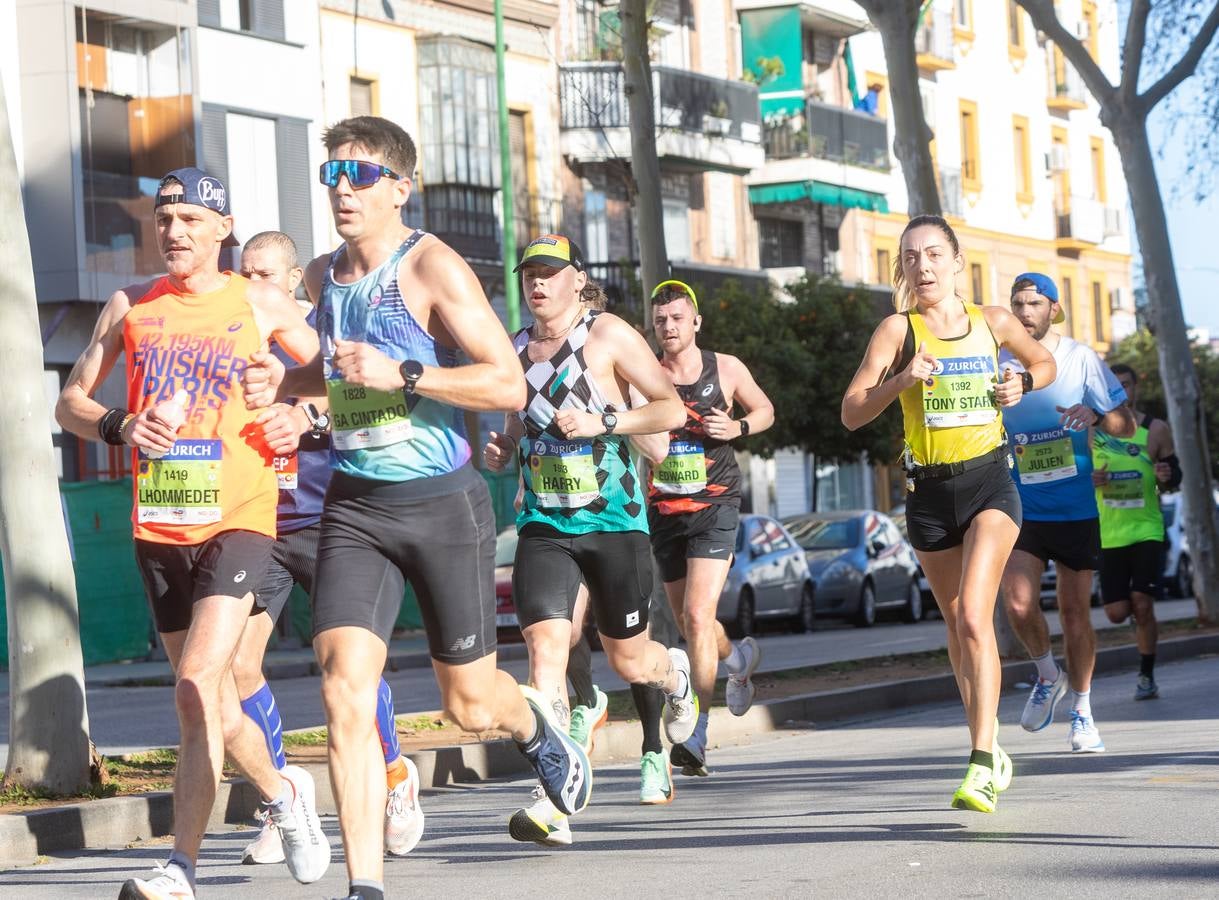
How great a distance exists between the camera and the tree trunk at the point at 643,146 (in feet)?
50.7

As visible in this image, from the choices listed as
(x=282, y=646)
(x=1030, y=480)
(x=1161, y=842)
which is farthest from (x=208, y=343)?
(x=282, y=646)

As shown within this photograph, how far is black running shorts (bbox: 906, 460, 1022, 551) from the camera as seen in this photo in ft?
27.8

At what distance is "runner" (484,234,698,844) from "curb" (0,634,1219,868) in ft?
5.20

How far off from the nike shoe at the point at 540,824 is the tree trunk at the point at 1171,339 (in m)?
17.0

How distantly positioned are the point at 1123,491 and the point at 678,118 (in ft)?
100

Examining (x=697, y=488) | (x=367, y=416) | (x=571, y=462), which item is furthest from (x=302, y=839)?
(x=697, y=488)

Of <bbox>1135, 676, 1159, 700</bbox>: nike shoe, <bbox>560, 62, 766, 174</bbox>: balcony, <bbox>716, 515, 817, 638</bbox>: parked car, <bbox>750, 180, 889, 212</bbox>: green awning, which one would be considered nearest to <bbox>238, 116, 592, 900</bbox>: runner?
<bbox>1135, 676, 1159, 700</bbox>: nike shoe

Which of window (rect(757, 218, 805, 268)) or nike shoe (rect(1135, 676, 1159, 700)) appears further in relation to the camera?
window (rect(757, 218, 805, 268))

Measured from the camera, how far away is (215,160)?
33094 millimetres

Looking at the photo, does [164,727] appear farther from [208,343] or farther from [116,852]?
[208,343]

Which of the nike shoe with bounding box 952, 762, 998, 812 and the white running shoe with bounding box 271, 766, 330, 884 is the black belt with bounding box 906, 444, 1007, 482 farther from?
the white running shoe with bounding box 271, 766, 330, 884

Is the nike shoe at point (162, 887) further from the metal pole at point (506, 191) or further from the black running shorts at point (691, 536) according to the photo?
the metal pole at point (506, 191)

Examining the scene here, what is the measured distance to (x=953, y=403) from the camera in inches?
337

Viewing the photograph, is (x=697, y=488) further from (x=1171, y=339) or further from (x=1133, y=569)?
(x=1171, y=339)
